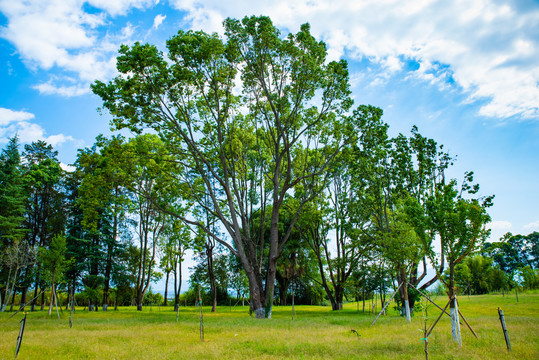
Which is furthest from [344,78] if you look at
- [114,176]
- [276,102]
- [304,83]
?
[114,176]

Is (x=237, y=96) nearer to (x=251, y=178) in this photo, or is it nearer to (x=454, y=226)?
(x=251, y=178)

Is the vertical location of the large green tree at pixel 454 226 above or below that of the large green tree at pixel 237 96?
below

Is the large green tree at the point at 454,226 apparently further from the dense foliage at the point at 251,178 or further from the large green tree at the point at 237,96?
the large green tree at the point at 237,96

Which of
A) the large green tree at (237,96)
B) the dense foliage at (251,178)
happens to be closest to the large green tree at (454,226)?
the dense foliage at (251,178)

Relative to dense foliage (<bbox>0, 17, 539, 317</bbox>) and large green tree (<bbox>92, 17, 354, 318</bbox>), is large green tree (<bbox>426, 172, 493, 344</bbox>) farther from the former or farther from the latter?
large green tree (<bbox>92, 17, 354, 318</bbox>)

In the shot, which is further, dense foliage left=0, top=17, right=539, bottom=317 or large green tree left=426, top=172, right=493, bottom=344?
dense foliage left=0, top=17, right=539, bottom=317

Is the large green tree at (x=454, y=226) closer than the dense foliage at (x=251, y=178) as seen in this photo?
Yes

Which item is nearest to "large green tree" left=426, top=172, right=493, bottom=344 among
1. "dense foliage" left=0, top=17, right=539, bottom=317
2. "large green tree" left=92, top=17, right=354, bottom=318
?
"dense foliage" left=0, top=17, right=539, bottom=317

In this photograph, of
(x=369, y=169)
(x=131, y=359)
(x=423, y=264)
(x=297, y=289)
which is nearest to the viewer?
(x=131, y=359)

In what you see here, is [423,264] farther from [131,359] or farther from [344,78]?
[131,359]

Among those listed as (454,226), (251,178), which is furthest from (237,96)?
(454,226)

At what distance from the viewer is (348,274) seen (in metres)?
31.7

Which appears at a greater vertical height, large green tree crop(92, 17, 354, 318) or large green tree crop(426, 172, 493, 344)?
large green tree crop(92, 17, 354, 318)

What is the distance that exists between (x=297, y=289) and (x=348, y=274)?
17.5m
